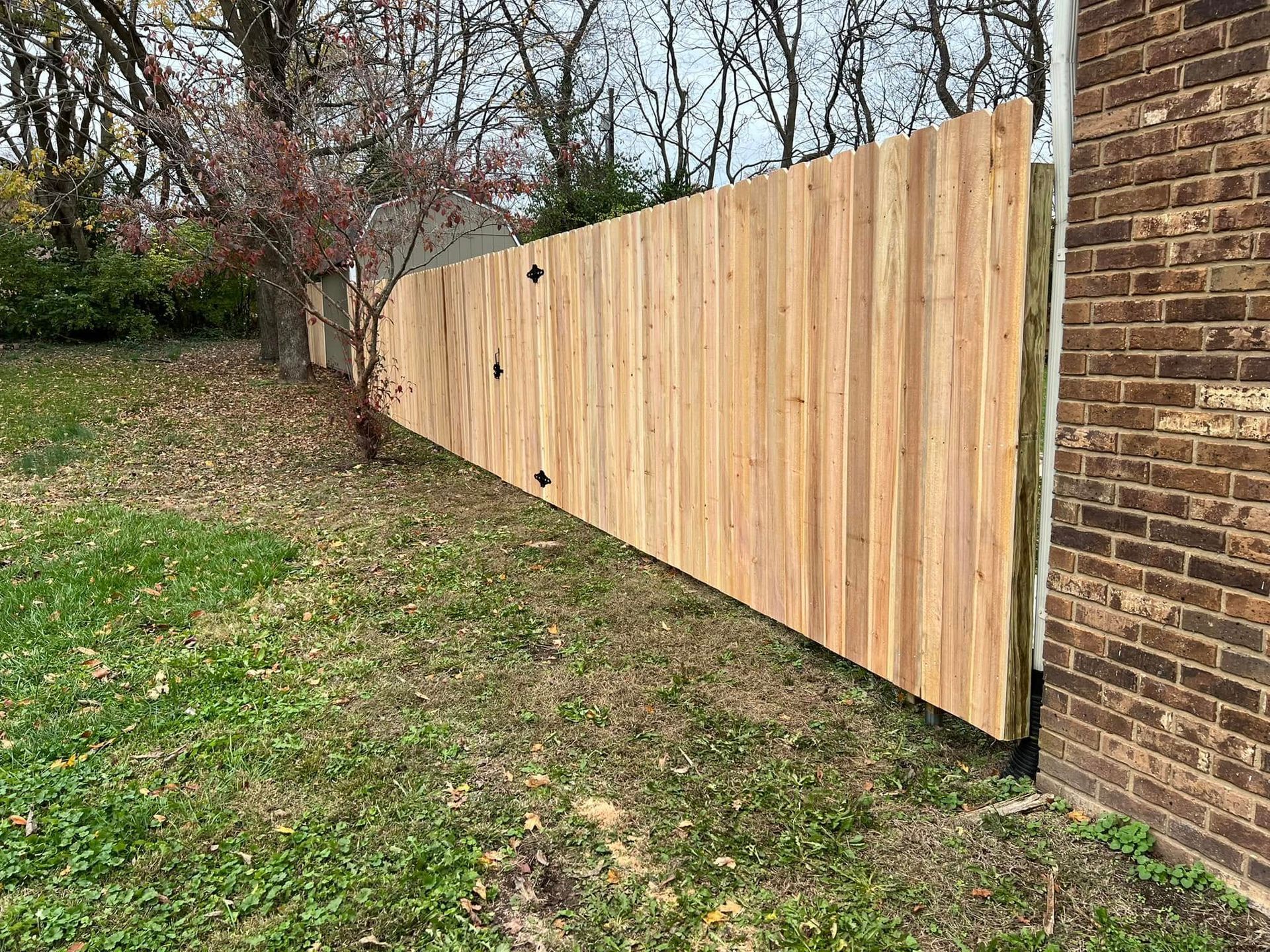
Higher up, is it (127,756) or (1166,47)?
(1166,47)

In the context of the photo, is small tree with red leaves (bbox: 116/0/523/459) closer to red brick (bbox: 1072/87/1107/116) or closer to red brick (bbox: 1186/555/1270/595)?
red brick (bbox: 1072/87/1107/116)

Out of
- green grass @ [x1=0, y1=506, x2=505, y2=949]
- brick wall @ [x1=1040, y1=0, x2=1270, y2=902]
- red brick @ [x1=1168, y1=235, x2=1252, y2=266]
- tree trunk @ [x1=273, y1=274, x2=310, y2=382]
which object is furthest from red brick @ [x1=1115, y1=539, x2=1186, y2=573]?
tree trunk @ [x1=273, y1=274, x2=310, y2=382]

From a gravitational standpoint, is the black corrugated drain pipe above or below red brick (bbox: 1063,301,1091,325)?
below

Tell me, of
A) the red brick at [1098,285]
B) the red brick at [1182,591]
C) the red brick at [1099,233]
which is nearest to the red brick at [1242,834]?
the red brick at [1182,591]

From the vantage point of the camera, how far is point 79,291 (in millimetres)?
18375

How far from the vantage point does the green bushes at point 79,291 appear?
57.7 feet

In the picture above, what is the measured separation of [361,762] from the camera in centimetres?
294

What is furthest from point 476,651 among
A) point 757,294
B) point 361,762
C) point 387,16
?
point 387,16

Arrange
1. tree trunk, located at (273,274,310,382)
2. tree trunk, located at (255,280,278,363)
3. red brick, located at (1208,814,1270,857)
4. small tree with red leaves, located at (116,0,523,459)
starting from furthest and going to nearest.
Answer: tree trunk, located at (255,280,278,363)
tree trunk, located at (273,274,310,382)
small tree with red leaves, located at (116,0,523,459)
red brick, located at (1208,814,1270,857)

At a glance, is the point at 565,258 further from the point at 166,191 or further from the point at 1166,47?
the point at 166,191

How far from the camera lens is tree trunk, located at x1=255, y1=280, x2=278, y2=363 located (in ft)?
50.5

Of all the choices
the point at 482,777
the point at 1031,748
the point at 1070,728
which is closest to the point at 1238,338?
the point at 1070,728

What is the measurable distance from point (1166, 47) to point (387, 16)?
7.42m

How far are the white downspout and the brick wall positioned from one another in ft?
0.17
